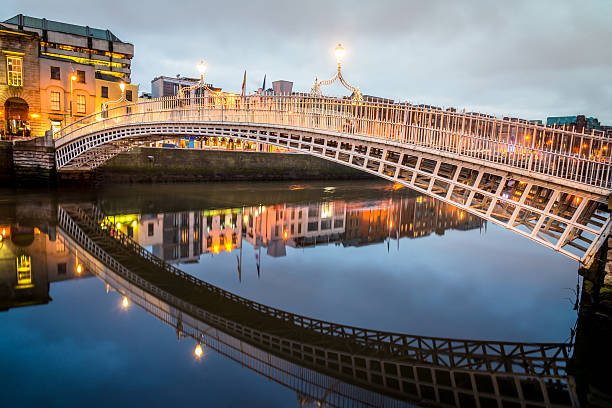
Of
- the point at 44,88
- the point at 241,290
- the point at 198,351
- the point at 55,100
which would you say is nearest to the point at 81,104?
the point at 55,100

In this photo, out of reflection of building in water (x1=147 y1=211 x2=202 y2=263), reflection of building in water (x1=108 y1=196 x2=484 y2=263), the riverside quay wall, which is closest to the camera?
reflection of building in water (x1=147 y1=211 x2=202 y2=263)

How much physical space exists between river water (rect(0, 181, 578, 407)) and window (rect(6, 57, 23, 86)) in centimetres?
1545

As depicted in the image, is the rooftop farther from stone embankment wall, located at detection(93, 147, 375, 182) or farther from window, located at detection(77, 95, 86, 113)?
stone embankment wall, located at detection(93, 147, 375, 182)

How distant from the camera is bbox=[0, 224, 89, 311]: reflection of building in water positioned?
283 inches

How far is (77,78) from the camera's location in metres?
31.5

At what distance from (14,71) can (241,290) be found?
97.3 feet

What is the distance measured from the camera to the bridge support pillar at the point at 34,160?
2138 cm

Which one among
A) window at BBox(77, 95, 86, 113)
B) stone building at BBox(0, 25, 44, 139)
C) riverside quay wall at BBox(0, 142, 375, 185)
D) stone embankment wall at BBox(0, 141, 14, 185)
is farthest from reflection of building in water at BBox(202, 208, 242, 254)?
window at BBox(77, 95, 86, 113)

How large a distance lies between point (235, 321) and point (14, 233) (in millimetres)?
9085

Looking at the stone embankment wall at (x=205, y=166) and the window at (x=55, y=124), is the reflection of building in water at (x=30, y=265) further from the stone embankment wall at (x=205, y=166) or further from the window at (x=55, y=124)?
the window at (x=55, y=124)

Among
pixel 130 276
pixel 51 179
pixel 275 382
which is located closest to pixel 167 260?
pixel 130 276

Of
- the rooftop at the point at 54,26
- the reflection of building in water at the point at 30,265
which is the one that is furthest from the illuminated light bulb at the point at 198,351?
the rooftop at the point at 54,26

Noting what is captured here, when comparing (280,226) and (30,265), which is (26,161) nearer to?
(280,226)

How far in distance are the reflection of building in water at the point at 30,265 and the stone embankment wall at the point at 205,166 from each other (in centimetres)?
1401
